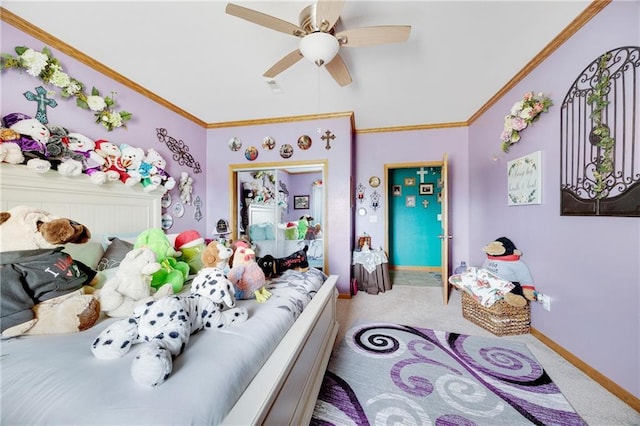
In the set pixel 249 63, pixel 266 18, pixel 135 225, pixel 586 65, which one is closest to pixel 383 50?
pixel 266 18

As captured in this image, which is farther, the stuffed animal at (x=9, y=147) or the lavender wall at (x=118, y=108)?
the lavender wall at (x=118, y=108)

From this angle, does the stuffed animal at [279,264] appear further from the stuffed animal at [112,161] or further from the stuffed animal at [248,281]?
the stuffed animal at [112,161]

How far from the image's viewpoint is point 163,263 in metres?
1.50

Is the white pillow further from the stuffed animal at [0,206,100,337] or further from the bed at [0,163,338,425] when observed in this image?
the bed at [0,163,338,425]

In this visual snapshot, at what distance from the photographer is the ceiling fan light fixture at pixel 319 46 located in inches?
58.2

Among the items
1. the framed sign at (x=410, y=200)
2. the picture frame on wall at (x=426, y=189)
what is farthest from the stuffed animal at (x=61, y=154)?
the picture frame on wall at (x=426, y=189)

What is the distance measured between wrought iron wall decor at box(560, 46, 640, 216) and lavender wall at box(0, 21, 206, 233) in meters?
3.86

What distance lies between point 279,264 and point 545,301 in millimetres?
2279

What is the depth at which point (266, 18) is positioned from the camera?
1.35 meters

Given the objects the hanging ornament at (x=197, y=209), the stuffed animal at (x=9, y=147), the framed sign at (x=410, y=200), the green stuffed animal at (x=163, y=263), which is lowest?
the green stuffed animal at (x=163, y=263)

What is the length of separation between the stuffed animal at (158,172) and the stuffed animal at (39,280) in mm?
1483

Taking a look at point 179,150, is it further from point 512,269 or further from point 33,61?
point 512,269

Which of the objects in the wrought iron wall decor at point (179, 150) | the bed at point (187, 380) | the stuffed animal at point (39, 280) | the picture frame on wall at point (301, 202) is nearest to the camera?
the bed at point (187, 380)

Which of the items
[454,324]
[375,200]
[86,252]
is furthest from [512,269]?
[86,252]
